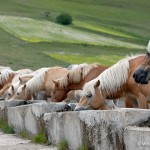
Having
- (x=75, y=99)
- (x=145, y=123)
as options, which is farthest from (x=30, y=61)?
(x=145, y=123)

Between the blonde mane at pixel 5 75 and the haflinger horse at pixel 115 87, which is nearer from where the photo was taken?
the haflinger horse at pixel 115 87

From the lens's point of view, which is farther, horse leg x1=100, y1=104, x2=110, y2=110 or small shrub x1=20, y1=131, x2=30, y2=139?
small shrub x1=20, y1=131, x2=30, y2=139

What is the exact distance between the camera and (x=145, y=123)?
31.6ft

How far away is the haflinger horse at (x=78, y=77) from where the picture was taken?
1742 centimetres

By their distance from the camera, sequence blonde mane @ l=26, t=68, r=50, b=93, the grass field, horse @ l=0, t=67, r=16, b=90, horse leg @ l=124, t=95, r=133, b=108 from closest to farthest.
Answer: horse leg @ l=124, t=95, r=133, b=108 → blonde mane @ l=26, t=68, r=50, b=93 → horse @ l=0, t=67, r=16, b=90 → the grass field

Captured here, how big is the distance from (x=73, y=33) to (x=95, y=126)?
2468 inches

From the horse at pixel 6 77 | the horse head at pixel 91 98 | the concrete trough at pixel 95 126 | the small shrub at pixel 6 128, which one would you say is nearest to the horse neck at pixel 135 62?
the horse head at pixel 91 98

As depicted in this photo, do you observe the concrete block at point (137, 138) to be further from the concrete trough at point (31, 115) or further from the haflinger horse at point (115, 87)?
the concrete trough at point (31, 115)

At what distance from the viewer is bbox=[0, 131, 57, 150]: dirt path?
13107mm

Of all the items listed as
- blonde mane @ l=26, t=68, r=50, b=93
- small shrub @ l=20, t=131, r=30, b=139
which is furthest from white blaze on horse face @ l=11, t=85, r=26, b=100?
small shrub @ l=20, t=131, r=30, b=139


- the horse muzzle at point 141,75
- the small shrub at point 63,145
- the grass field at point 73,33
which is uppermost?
the grass field at point 73,33

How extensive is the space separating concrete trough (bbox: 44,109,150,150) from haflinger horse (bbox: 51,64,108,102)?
14.1ft

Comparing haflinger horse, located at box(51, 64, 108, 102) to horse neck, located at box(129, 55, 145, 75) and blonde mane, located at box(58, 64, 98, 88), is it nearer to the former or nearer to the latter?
blonde mane, located at box(58, 64, 98, 88)

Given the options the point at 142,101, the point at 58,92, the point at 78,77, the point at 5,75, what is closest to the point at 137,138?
the point at 142,101
